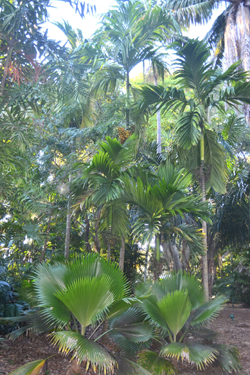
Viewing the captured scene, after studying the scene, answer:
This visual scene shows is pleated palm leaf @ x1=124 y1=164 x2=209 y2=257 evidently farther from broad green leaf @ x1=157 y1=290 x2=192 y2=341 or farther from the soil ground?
the soil ground

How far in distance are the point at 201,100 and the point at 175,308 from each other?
3.81 metres

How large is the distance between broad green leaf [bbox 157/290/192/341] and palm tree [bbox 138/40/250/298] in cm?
157

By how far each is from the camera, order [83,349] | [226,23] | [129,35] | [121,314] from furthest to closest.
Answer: [226,23] < [129,35] < [121,314] < [83,349]

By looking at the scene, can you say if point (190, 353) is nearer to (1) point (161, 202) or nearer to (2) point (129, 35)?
(1) point (161, 202)

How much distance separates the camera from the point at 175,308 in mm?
3279

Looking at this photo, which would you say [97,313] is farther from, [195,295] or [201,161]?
[201,161]

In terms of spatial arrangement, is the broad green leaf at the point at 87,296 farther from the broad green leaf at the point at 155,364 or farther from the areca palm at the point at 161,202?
the areca palm at the point at 161,202

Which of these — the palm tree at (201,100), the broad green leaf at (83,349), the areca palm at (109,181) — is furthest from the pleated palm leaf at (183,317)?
the areca palm at (109,181)

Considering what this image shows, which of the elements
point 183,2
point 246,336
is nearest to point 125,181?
point 246,336

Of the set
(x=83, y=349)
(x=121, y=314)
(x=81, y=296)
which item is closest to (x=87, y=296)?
(x=81, y=296)

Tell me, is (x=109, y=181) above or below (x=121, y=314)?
above

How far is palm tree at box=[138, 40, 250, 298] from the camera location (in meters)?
4.97

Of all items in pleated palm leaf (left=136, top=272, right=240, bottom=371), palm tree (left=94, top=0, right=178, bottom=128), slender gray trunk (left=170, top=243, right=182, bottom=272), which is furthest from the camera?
slender gray trunk (left=170, top=243, right=182, bottom=272)

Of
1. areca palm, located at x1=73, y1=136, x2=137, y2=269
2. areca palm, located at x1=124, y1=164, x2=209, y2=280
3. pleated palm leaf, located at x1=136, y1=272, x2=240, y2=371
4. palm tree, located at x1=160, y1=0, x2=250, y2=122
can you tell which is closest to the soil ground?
pleated palm leaf, located at x1=136, y1=272, x2=240, y2=371
